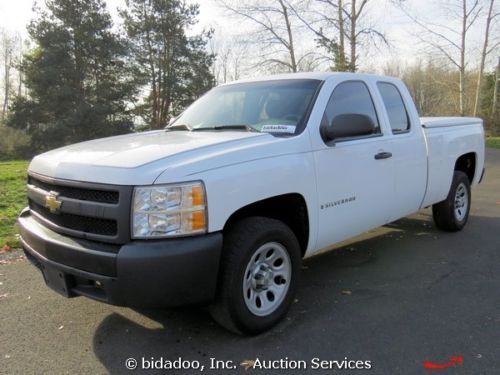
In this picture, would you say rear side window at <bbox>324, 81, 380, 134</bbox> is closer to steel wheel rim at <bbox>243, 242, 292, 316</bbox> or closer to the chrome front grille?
steel wheel rim at <bbox>243, 242, 292, 316</bbox>

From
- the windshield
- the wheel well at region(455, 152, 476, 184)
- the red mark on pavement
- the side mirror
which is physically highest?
the windshield

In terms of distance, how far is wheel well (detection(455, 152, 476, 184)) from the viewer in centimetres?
635

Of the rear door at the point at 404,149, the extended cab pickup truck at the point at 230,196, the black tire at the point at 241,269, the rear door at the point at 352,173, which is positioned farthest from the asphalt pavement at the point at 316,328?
the rear door at the point at 404,149

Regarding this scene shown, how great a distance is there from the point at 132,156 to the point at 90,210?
45 cm

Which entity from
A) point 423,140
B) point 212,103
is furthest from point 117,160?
point 423,140

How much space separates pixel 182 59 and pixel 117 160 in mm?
30153

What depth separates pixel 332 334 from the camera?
11.1ft

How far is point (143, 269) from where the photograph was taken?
9.10 ft

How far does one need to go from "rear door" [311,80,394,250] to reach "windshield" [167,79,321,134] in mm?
245

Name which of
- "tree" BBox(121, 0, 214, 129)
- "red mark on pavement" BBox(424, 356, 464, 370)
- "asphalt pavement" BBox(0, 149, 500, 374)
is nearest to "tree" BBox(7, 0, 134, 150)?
"tree" BBox(121, 0, 214, 129)

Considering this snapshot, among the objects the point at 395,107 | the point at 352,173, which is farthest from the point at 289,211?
the point at 395,107

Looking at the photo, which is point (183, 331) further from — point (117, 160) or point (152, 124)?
point (152, 124)

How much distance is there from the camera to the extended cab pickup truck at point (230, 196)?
2.83m

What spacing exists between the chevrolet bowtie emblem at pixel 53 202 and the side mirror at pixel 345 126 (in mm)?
2101
